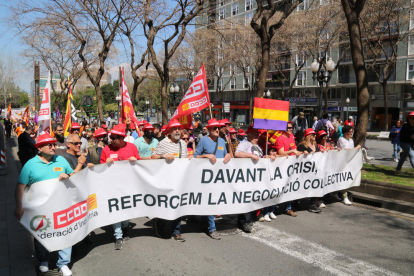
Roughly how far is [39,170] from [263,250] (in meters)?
3.19

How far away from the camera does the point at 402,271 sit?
4.47 metres

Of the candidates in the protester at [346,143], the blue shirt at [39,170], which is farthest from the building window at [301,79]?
the blue shirt at [39,170]

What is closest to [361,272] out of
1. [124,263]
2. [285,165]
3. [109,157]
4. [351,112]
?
[285,165]

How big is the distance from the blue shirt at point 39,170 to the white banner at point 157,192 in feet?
0.29

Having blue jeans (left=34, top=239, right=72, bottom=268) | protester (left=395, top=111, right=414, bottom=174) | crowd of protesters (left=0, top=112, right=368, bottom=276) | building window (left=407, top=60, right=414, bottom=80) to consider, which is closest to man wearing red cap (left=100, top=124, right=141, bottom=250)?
crowd of protesters (left=0, top=112, right=368, bottom=276)

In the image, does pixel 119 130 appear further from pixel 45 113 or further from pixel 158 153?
pixel 45 113

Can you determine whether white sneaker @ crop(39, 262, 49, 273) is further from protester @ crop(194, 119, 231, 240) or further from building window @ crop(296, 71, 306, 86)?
building window @ crop(296, 71, 306, 86)

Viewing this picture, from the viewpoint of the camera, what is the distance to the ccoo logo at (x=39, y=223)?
4.23 m

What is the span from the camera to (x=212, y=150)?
5945 millimetres

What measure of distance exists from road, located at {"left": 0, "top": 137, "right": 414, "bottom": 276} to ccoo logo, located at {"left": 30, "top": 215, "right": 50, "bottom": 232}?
0.70 metres

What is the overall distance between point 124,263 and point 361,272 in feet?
9.81

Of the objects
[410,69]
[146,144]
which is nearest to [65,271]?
[146,144]

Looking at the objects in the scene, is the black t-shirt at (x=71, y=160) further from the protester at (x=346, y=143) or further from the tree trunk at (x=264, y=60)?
the tree trunk at (x=264, y=60)

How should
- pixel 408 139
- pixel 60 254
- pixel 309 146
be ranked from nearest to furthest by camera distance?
pixel 60 254 < pixel 309 146 < pixel 408 139
